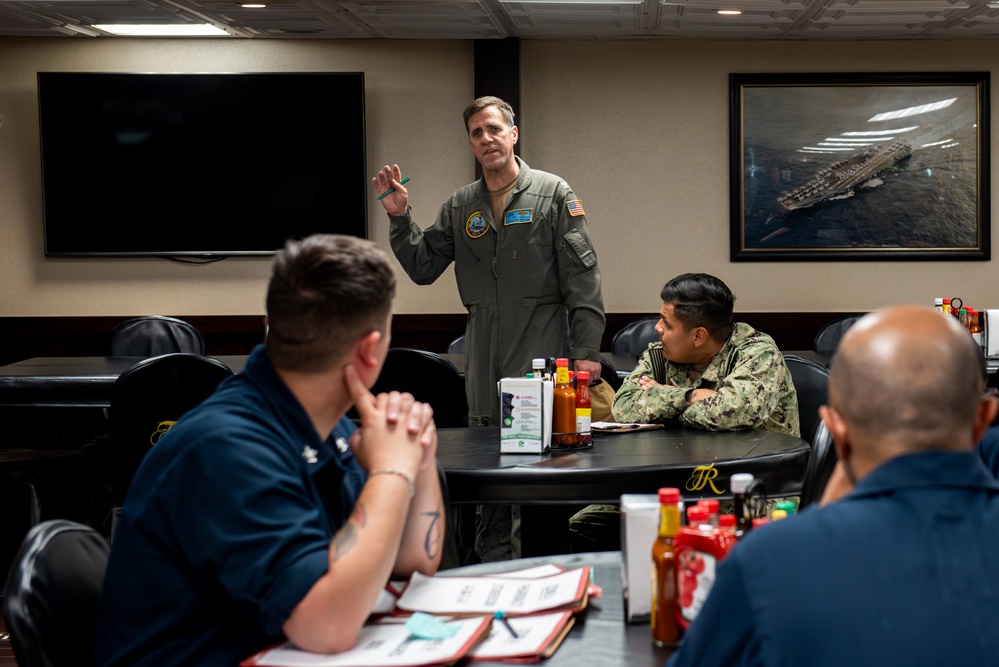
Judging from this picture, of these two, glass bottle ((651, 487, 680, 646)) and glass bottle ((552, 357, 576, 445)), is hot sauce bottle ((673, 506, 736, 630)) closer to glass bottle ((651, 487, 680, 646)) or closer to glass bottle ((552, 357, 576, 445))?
glass bottle ((651, 487, 680, 646))

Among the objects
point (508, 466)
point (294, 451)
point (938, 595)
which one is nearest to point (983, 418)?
point (938, 595)

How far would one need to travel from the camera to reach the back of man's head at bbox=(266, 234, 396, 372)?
1.42 metres

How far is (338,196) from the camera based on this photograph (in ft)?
20.2

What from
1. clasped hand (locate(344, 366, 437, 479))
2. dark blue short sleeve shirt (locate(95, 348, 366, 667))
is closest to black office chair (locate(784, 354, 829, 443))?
clasped hand (locate(344, 366, 437, 479))

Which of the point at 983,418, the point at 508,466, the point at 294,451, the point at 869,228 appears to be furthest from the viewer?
the point at 869,228

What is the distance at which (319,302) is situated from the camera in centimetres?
142

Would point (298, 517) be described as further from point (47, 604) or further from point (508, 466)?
point (508, 466)

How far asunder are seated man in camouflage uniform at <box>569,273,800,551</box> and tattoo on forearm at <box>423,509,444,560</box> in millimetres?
1214

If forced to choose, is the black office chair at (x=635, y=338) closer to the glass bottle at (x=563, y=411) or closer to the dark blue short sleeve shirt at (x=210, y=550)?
the glass bottle at (x=563, y=411)

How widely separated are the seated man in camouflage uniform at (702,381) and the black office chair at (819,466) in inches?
19.3

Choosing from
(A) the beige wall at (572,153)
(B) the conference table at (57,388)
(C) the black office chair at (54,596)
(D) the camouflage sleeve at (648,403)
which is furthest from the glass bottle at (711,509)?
(A) the beige wall at (572,153)

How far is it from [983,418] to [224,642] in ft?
3.04

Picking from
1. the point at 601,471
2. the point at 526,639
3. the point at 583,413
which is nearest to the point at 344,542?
the point at 526,639

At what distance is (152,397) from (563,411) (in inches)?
55.6
